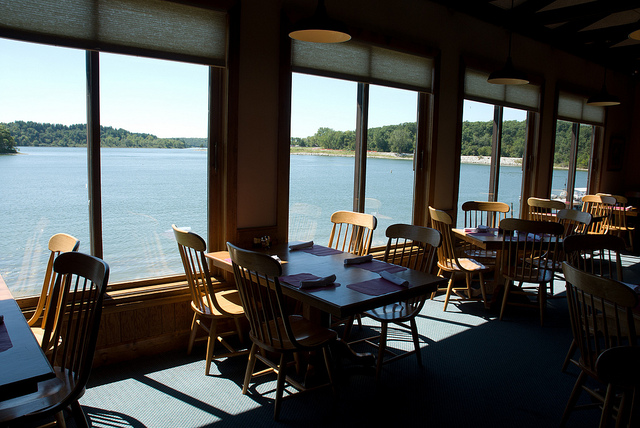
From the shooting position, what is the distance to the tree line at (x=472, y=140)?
14.0 feet

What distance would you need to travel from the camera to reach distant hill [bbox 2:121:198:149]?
284 centimetres

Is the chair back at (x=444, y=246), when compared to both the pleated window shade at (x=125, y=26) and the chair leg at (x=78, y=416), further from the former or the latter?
the chair leg at (x=78, y=416)

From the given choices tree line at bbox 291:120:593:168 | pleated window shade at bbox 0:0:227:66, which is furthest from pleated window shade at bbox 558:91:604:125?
pleated window shade at bbox 0:0:227:66

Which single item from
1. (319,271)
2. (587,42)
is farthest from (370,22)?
(587,42)

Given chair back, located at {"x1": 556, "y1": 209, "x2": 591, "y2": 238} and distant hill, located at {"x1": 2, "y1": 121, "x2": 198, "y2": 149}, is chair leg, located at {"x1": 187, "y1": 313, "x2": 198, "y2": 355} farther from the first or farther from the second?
chair back, located at {"x1": 556, "y1": 209, "x2": 591, "y2": 238}

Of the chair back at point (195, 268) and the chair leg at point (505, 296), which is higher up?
the chair back at point (195, 268)

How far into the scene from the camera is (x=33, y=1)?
2590 mm

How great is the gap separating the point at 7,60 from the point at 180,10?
3.53 ft

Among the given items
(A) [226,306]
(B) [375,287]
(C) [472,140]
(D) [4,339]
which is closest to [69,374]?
(D) [4,339]

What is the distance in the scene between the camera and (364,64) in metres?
4.14

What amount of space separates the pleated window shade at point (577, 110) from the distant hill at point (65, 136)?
19.5ft

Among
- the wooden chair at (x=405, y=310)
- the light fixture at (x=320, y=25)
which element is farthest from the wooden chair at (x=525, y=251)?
the light fixture at (x=320, y=25)

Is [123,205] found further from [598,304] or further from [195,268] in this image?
[598,304]

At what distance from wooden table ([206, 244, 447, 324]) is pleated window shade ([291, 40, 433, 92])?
1.53m
